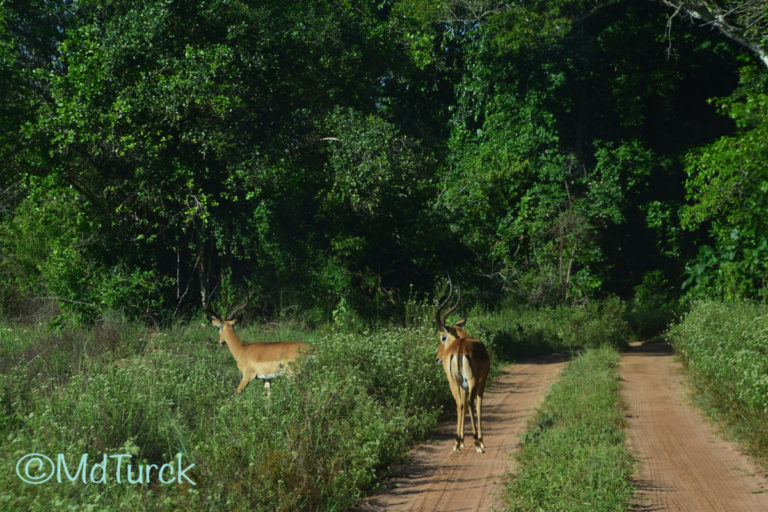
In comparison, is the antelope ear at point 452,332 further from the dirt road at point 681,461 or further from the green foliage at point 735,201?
the green foliage at point 735,201

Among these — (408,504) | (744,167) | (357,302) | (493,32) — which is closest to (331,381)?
(408,504)

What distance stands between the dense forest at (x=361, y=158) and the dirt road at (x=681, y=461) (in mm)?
6273

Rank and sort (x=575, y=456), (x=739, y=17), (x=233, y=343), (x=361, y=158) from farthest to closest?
(x=739, y=17) → (x=361, y=158) → (x=233, y=343) → (x=575, y=456)

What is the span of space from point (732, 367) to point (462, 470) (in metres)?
4.19

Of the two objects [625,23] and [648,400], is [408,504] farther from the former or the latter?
[625,23]

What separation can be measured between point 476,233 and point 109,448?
12.3 meters

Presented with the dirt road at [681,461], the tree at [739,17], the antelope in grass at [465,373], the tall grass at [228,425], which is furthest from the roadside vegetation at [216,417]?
the tree at [739,17]

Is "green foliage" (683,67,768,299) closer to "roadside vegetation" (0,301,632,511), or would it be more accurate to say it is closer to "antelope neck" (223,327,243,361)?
"roadside vegetation" (0,301,632,511)

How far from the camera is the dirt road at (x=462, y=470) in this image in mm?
6020

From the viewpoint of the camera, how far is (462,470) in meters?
6.92

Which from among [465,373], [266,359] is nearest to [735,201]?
[465,373]

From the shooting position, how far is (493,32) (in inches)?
758

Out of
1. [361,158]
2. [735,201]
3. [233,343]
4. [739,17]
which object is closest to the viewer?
[233,343]

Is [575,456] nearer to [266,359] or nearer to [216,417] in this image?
[216,417]
